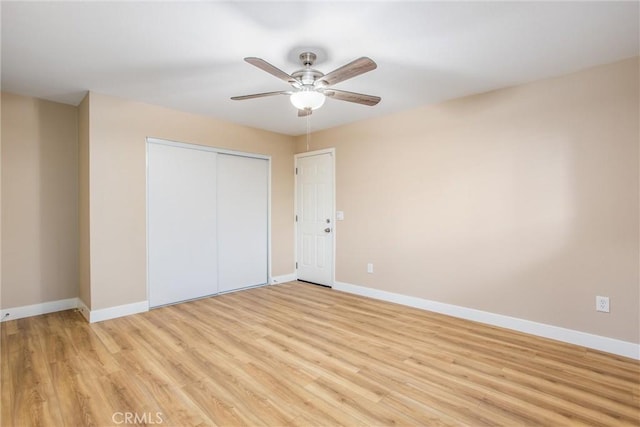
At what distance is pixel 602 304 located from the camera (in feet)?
8.34

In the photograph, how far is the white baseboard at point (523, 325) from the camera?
8.08 ft

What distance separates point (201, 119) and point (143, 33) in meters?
1.92

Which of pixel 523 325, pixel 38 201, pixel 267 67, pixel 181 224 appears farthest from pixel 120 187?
pixel 523 325

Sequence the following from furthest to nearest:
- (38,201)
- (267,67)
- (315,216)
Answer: (315,216) < (38,201) < (267,67)

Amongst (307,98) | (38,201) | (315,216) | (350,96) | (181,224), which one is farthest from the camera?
(315,216)

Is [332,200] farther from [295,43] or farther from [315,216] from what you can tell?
[295,43]

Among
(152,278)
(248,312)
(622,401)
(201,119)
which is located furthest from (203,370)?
(201,119)

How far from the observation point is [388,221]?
3.97 meters

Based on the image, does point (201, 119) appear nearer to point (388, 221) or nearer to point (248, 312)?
A: point (248, 312)

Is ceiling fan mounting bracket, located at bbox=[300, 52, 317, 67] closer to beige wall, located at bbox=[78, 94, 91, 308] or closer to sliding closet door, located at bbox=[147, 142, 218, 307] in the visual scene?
sliding closet door, located at bbox=[147, 142, 218, 307]

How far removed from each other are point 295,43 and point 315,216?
2.92 m

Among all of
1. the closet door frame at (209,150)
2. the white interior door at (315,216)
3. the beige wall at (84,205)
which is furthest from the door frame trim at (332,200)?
the beige wall at (84,205)

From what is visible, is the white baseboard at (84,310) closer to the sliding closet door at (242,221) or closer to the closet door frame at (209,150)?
the closet door frame at (209,150)

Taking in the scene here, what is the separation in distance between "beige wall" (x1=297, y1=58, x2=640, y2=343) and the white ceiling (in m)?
0.32
